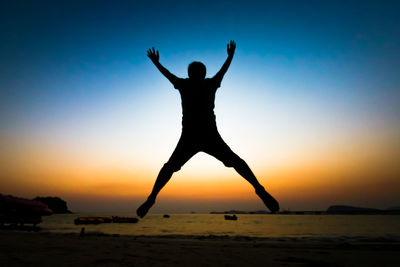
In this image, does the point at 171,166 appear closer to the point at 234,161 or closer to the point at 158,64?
the point at 234,161

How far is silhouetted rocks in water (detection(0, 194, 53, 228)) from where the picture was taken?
3181 cm

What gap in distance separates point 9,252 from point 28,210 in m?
28.2

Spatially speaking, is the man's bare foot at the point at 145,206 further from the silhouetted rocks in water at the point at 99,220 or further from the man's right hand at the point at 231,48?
the silhouetted rocks in water at the point at 99,220

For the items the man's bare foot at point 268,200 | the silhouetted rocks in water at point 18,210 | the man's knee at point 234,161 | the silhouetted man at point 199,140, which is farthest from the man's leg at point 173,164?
the silhouetted rocks in water at point 18,210

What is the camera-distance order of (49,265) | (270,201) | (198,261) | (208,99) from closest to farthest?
(270,201), (208,99), (49,265), (198,261)

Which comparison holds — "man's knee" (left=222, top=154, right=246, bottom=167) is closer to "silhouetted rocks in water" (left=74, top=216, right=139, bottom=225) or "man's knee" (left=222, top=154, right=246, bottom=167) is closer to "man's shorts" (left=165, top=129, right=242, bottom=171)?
"man's shorts" (left=165, top=129, right=242, bottom=171)

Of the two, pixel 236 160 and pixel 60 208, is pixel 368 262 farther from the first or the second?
pixel 60 208

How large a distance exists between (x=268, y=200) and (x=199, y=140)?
104 cm

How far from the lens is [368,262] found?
13.2 metres

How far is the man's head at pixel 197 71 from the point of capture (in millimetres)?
3027

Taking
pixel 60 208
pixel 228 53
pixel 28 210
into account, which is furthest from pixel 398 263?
pixel 60 208

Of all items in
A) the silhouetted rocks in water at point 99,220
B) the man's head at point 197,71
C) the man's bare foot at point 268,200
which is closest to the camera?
the man's bare foot at point 268,200

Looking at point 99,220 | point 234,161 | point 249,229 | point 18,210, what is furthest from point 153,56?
point 99,220

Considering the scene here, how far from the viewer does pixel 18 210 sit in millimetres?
33312
